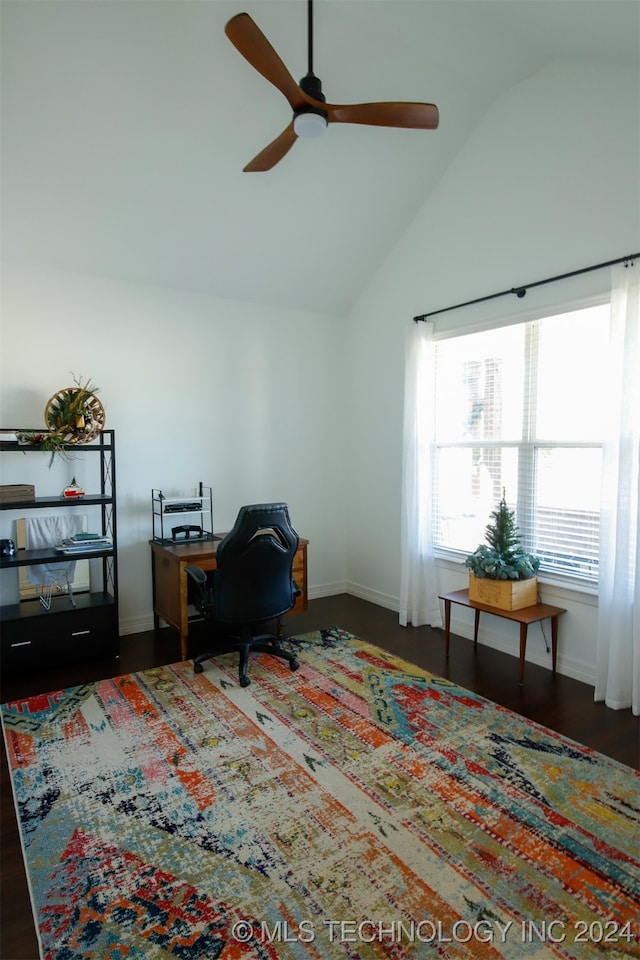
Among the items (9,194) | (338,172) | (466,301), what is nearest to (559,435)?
(466,301)

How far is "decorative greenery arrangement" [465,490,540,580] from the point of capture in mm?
3338

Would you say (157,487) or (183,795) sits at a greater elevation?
(157,487)

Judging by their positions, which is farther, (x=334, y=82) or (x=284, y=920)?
(x=334, y=82)

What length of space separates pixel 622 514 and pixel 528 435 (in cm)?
87

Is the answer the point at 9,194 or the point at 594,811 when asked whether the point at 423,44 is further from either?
the point at 594,811

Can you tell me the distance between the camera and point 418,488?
416 cm

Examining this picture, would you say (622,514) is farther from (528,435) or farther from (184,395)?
(184,395)

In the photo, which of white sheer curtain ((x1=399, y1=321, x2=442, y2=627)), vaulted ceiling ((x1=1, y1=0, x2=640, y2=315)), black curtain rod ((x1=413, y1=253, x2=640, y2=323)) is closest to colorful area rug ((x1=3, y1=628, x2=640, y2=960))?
white sheer curtain ((x1=399, y1=321, x2=442, y2=627))

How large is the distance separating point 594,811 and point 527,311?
2.76 m

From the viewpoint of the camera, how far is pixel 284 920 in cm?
164

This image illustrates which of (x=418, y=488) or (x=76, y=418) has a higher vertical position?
(x=76, y=418)

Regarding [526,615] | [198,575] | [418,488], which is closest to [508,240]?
[418,488]

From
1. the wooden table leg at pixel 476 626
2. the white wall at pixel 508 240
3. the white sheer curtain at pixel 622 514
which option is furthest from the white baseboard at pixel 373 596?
the white sheer curtain at pixel 622 514

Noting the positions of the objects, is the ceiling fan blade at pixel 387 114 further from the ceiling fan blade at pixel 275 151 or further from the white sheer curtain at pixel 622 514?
the white sheer curtain at pixel 622 514
